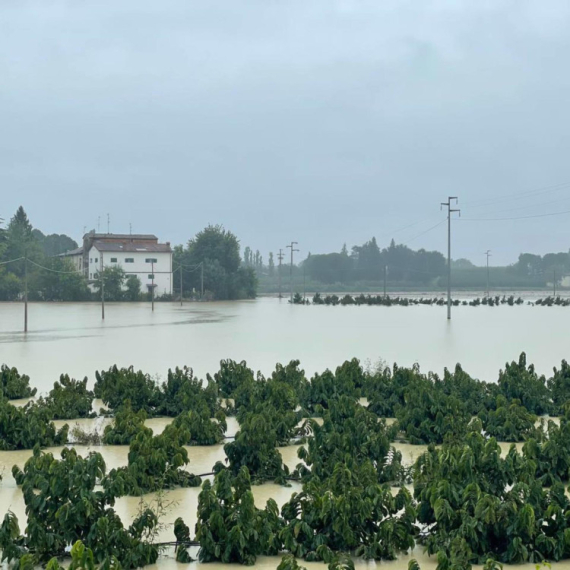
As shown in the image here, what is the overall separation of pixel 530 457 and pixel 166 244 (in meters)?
77.0

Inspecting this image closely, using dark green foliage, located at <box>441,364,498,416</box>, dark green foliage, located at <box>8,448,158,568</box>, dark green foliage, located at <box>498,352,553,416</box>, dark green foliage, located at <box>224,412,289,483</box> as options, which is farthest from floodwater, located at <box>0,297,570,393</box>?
dark green foliage, located at <box>8,448,158,568</box>

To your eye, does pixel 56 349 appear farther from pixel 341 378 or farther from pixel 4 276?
pixel 4 276

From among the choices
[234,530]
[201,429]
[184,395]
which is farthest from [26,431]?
[234,530]

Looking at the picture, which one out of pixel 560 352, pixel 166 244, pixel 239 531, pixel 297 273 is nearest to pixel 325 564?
pixel 239 531

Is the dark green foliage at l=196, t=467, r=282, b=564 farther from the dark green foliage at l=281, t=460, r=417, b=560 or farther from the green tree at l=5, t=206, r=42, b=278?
the green tree at l=5, t=206, r=42, b=278

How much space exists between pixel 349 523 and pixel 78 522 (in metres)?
2.05

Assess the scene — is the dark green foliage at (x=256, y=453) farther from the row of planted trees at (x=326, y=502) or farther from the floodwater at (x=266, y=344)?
the floodwater at (x=266, y=344)

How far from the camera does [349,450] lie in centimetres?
902

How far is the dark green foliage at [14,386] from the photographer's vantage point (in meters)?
15.1

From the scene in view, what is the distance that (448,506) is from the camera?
6.66 metres

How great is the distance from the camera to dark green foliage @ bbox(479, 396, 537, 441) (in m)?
11.2

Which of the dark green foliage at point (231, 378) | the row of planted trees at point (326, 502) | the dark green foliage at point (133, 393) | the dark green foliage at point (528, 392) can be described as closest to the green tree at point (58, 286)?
the dark green foliage at point (231, 378)

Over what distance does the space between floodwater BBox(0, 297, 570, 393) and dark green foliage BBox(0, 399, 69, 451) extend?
18.6ft

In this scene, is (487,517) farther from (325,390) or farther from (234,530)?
(325,390)
